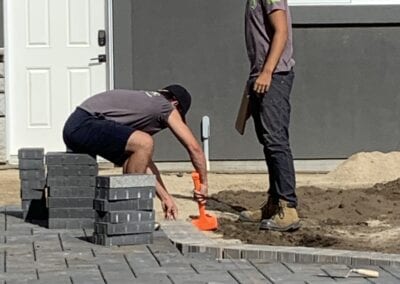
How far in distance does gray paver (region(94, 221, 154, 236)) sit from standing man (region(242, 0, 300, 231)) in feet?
3.16

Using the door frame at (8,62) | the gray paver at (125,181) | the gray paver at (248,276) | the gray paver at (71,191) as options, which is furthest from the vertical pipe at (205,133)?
the gray paver at (248,276)

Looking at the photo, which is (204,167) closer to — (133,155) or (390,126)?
(133,155)

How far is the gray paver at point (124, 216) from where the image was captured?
6594 mm

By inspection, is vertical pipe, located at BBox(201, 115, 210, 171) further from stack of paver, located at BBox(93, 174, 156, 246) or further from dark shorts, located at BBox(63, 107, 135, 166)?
stack of paver, located at BBox(93, 174, 156, 246)

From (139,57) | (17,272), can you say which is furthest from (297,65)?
(17,272)

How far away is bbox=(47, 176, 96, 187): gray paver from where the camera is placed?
7.31 metres

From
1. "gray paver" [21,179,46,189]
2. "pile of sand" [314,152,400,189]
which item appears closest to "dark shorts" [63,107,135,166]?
"gray paver" [21,179,46,189]

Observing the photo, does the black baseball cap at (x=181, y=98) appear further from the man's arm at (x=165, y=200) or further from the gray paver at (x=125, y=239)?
the gray paver at (x=125, y=239)

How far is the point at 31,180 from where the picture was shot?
7.74 metres

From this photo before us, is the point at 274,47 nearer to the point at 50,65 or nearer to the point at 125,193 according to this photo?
the point at 125,193

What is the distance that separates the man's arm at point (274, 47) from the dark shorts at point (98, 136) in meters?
0.97

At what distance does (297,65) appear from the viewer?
36.2ft

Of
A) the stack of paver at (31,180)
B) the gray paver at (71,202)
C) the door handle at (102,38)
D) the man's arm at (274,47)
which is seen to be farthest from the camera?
the door handle at (102,38)

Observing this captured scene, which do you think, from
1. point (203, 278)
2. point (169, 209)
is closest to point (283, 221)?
point (169, 209)
